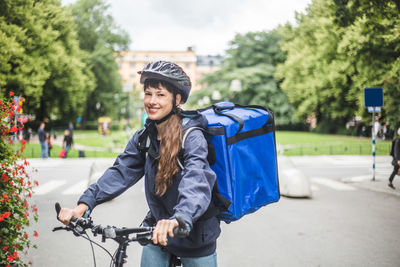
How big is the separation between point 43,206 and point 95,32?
1639 inches

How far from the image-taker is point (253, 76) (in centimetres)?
4869

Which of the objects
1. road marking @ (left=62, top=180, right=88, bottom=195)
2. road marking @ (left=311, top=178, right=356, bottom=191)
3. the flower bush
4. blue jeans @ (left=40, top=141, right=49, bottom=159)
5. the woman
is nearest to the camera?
the woman

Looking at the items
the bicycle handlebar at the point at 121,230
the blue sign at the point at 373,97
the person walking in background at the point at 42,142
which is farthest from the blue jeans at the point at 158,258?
the person walking in background at the point at 42,142

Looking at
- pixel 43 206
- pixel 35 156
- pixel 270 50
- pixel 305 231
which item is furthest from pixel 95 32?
pixel 305 231

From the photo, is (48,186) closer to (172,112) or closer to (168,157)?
(172,112)

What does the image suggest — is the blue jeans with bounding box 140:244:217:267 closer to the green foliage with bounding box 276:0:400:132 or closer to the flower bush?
the flower bush

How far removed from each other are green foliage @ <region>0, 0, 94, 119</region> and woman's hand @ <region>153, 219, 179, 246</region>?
11920 millimetres

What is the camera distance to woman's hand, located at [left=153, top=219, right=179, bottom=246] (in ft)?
5.56

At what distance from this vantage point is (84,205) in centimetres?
212

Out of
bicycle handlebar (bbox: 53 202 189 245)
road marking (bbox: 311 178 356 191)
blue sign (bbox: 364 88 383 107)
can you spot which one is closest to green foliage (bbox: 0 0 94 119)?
road marking (bbox: 311 178 356 191)

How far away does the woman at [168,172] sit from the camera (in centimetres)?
198

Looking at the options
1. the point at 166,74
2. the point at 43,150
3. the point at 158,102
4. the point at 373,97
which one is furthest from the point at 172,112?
the point at 43,150

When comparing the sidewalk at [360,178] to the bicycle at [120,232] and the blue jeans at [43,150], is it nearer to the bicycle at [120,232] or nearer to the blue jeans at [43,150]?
the blue jeans at [43,150]

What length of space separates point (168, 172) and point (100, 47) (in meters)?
46.3
